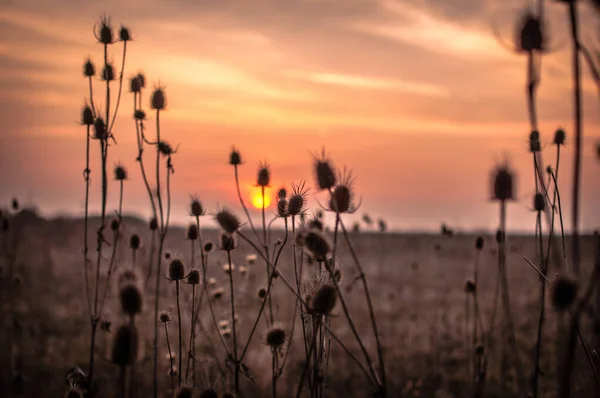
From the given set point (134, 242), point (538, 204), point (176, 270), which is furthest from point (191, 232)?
point (538, 204)

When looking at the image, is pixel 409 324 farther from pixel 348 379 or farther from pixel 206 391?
pixel 206 391

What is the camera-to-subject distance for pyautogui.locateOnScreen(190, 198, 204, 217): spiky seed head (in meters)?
4.50

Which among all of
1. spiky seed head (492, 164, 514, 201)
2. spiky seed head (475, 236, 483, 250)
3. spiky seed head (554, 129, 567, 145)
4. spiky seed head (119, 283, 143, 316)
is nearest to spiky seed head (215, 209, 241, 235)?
spiky seed head (119, 283, 143, 316)

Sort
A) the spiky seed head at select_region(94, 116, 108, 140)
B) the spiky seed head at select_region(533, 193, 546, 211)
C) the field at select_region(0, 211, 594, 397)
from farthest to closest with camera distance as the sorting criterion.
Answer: the field at select_region(0, 211, 594, 397)
the spiky seed head at select_region(94, 116, 108, 140)
the spiky seed head at select_region(533, 193, 546, 211)

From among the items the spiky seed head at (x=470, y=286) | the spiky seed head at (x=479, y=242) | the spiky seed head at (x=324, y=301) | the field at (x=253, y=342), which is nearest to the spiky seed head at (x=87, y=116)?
the field at (x=253, y=342)

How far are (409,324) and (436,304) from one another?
210 inches

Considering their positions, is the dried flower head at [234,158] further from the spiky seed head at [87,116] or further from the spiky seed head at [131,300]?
the spiky seed head at [131,300]

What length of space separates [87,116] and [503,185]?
11.8ft

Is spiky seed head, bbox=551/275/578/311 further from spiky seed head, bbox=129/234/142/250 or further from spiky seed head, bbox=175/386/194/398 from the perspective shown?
spiky seed head, bbox=129/234/142/250

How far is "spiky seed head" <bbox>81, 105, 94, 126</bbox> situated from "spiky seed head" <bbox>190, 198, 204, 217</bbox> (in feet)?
4.03

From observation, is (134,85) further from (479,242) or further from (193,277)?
(479,242)

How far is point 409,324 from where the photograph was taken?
14.2m

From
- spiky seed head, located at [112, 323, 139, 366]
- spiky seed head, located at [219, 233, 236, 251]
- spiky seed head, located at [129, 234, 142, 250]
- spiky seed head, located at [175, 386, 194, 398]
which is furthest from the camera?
spiky seed head, located at [129, 234, 142, 250]

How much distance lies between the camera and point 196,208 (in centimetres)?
455
